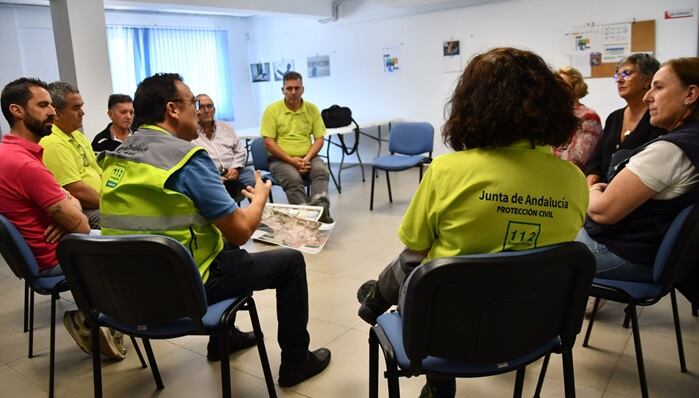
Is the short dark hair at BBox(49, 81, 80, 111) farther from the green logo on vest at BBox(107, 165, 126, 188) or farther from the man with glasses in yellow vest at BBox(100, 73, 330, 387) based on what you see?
the green logo on vest at BBox(107, 165, 126, 188)

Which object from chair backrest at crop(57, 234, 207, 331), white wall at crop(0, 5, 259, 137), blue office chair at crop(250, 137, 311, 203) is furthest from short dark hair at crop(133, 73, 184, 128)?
white wall at crop(0, 5, 259, 137)

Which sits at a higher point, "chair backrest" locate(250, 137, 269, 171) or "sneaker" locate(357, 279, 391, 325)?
"chair backrest" locate(250, 137, 269, 171)

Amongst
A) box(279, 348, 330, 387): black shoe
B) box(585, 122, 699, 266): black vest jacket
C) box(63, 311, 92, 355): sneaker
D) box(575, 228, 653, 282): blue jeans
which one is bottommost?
Result: box(279, 348, 330, 387): black shoe

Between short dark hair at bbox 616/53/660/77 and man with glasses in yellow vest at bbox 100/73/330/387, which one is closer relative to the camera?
man with glasses in yellow vest at bbox 100/73/330/387

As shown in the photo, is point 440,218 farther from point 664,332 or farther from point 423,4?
point 423,4

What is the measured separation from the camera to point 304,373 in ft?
6.79

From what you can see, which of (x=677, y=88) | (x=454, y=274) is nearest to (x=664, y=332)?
(x=677, y=88)

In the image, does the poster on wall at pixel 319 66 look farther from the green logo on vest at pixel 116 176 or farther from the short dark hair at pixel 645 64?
the green logo on vest at pixel 116 176

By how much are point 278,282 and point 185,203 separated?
0.50 metres

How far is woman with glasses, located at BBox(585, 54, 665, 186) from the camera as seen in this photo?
2531mm

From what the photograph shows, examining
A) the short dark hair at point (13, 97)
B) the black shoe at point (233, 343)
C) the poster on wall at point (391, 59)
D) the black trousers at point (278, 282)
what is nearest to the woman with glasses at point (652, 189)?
the black trousers at point (278, 282)

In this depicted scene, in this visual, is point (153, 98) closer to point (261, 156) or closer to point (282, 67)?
point (261, 156)

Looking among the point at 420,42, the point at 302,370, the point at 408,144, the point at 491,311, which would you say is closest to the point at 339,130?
the point at 408,144

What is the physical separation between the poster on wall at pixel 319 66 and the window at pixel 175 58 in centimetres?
142
